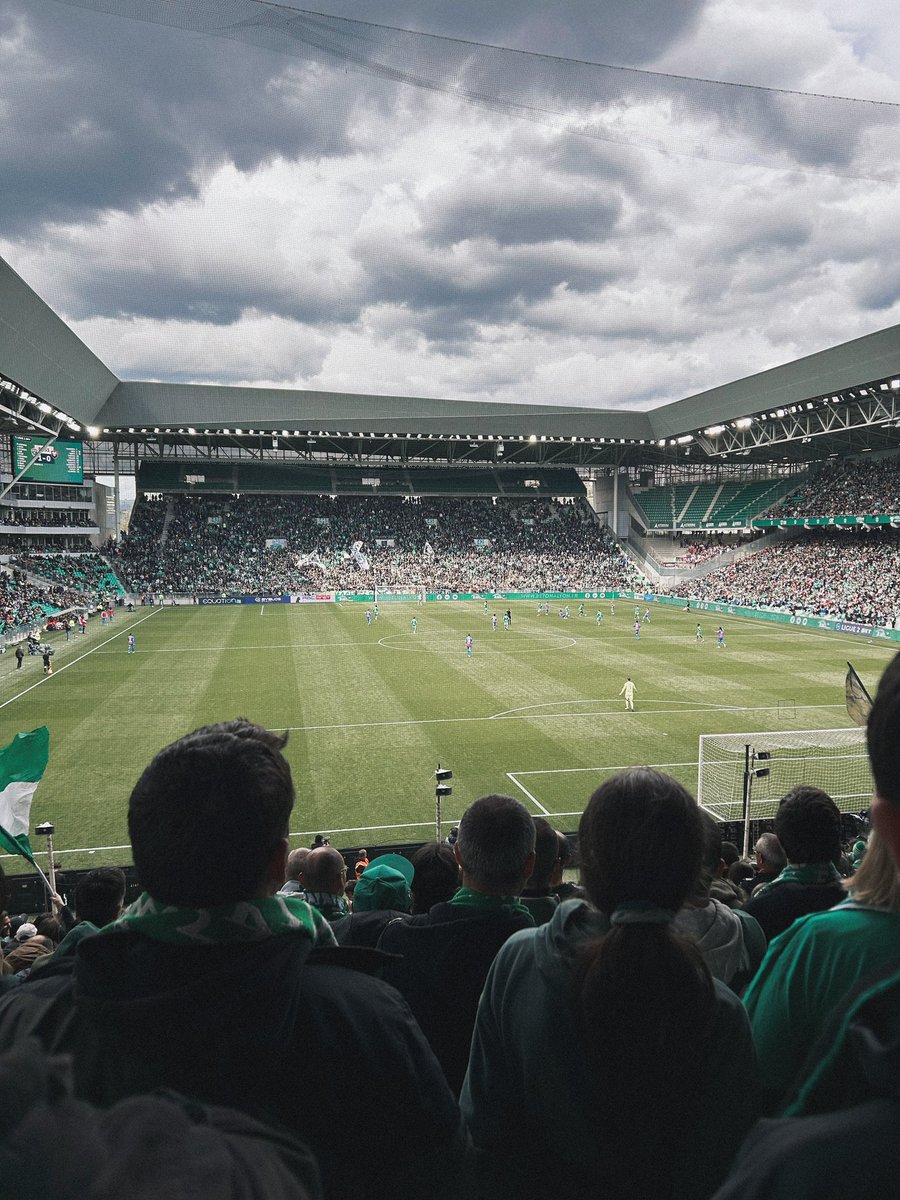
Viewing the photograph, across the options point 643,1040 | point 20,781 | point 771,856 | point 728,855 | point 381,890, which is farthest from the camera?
point 20,781

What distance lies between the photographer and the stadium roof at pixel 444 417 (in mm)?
44875

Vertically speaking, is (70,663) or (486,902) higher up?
(486,902)

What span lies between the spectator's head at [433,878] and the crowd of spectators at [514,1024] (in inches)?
119

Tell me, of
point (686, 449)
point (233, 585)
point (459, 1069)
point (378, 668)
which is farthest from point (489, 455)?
point (459, 1069)

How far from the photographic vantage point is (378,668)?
106 feet

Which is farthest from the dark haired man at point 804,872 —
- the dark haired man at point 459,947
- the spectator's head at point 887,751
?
the spectator's head at point 887,751

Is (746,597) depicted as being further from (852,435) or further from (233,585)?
(233,585)

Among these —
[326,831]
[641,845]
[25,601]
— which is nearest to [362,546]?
[25,601]

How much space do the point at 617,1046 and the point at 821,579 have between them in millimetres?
59734

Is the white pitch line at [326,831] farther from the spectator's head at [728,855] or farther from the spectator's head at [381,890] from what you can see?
the spectator's head at [381,890]

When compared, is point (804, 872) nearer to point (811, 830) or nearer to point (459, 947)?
point (811, 830)

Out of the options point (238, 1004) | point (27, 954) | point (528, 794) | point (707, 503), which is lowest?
point (528, 794)

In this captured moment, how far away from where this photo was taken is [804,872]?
14.4 ft

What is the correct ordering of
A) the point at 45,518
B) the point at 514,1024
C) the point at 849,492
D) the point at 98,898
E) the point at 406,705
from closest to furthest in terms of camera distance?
the point at 514,1024
the point at 98,898
the point at 406,705
the point at 849,492
the point at 45,518
